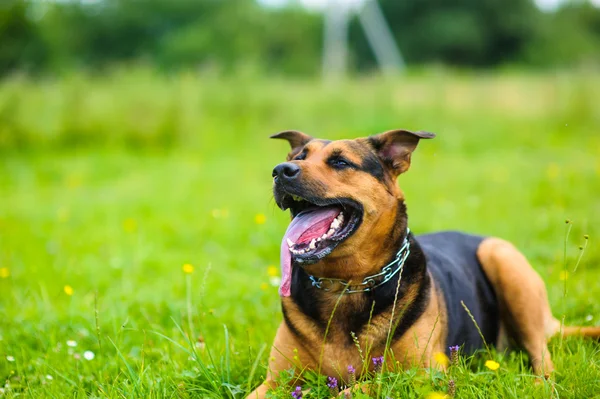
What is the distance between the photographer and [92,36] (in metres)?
47.0

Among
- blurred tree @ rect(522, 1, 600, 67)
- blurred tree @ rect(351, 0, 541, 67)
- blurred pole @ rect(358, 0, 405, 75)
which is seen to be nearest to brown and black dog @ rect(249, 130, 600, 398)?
blurred pole @ rect(358, 0, 405, 75)

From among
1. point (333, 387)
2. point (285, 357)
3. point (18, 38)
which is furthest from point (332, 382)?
point (18, 38)

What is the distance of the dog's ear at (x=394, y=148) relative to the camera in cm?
356

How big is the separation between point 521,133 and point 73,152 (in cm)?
975

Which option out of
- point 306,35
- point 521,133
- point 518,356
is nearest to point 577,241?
point 518,356

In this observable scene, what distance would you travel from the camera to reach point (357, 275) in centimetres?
336

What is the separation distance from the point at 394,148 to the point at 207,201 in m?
5.54

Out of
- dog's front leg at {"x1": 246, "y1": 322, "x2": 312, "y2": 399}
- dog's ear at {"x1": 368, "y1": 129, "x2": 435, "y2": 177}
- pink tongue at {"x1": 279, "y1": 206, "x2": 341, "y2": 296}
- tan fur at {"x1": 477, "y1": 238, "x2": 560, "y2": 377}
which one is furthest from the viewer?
tan fur at {"x1": 477, "y1": 238, "x2": 560, "y2": 377}

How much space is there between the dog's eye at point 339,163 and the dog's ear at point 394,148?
0.87 feet

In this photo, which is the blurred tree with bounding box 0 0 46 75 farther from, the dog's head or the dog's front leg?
the dog's front leg

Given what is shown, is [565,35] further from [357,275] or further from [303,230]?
[303,230]

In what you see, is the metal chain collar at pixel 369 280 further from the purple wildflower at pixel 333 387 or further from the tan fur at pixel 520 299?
the tan fur at pixel 520 299

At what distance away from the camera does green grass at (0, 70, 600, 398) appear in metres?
3.42

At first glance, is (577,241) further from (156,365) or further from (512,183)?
(156,365)
